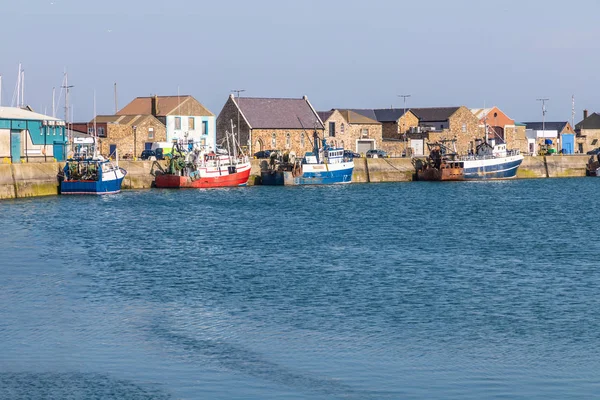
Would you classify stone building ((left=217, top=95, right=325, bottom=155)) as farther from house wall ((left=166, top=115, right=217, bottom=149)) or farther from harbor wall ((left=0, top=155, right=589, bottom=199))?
harbor wall ((left=0, top=155, right=589, bottom=199))

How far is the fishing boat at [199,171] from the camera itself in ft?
289

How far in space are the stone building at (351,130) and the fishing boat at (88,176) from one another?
128ft

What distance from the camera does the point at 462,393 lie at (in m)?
20.8

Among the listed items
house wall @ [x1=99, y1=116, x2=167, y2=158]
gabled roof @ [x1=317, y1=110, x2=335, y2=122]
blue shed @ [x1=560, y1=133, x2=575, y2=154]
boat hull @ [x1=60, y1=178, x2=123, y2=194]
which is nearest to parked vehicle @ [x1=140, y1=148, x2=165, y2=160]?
house wall @ [x1=99, y1=116, x2=167, y2=158]

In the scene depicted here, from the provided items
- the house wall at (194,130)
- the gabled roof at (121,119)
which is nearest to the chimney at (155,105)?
the house wall at (194,130)

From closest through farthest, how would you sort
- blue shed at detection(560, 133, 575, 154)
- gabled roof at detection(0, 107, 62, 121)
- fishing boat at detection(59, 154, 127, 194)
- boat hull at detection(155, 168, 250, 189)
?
fishing boat at detection(59, 154, 127, 194) < gabled roof at detection(0, 107, 62, 121) < boat hull at detection(155, 168, 250, 189) < blue shed at detection(560, 133, 575, 154)

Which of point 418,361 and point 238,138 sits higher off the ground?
Answer: point 238,138

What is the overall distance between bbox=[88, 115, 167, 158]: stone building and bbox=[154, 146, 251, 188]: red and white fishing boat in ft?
34.2

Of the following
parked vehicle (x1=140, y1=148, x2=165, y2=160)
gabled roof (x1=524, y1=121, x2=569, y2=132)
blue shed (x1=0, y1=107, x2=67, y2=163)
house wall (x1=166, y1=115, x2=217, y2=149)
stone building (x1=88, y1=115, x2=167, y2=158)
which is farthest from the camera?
gabled roof (x1=524, y1=121, x2=569, y2=132)

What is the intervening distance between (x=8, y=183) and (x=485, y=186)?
46.7 metres

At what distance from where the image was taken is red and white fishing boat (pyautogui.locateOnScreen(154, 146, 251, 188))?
8825 centimetres

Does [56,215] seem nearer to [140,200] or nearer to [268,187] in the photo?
[140,200]

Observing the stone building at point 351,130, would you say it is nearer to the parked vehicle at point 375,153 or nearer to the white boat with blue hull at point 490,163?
the parked vehicle at point 375,153

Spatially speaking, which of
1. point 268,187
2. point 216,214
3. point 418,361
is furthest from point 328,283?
point 268,187
